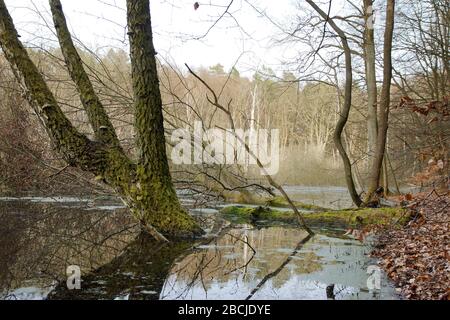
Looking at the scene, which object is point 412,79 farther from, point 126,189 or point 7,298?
point 7,298

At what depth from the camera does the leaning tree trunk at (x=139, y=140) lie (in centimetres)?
761

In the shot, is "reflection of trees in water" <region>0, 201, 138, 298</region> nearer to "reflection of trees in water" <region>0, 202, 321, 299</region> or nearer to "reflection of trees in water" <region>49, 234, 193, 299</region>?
"reflection of trees in water" <region>0, 202, 321, 299</region>

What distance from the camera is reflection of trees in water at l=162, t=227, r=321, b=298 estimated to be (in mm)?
5324

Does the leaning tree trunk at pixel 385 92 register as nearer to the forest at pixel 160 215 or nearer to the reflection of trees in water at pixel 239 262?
the forest at pixel 160 215

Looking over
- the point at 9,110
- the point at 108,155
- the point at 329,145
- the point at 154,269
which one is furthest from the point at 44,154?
the point at 329,145

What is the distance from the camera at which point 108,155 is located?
311 inches

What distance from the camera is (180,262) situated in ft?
20.6

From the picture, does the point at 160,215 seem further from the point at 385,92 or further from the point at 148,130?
the point at 385,92

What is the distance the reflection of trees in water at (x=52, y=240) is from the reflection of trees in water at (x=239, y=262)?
49.3 inches

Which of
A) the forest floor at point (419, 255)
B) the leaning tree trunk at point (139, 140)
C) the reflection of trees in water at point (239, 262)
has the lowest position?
the reflection of trees in water at point (239, 262)

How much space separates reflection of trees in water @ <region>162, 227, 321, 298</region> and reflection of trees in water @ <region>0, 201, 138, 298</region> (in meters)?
1.25

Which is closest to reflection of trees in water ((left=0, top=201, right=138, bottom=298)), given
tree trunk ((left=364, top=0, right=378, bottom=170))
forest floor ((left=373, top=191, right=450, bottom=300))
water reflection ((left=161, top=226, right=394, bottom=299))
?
water reflection ((left=161, top=226, right=394, bottom=299))

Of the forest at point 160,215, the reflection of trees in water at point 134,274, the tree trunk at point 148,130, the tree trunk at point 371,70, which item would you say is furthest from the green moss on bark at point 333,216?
the tree trunk at point 371,70

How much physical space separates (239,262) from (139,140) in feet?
9.42
